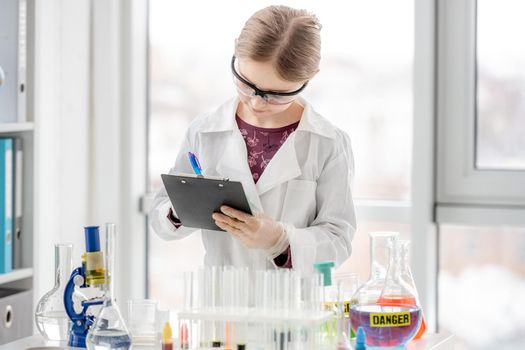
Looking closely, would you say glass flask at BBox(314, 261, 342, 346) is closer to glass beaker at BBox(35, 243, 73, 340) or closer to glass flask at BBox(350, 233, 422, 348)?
glass flask at BBox(350, 233, 422, 348)

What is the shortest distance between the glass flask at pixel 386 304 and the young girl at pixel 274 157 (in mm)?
305

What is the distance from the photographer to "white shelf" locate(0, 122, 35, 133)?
2688 millimetres

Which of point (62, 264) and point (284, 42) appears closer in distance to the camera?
point (62, 264)

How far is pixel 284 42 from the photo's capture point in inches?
81.9

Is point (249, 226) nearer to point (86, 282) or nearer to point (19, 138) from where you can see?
point (86, 282)

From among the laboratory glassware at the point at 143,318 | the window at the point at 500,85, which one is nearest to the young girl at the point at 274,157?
the laboratory glassware at the point at 143,318

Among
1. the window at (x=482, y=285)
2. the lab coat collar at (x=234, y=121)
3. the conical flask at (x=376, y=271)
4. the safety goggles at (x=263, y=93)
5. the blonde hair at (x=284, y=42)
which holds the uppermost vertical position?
the blonde hair at (x=284, y=42)

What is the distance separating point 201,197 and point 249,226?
5.0 inches

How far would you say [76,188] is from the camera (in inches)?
123

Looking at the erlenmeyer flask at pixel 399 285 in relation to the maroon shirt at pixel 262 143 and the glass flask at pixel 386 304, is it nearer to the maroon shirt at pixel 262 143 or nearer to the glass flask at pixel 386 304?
the glass flask at pixel 386 304

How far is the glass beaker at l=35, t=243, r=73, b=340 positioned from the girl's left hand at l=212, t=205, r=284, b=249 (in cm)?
35

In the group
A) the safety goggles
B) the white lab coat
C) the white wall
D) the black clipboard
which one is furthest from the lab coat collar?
the white wall

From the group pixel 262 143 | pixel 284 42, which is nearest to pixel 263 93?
pixel 284 42

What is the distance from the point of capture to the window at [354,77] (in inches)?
116
